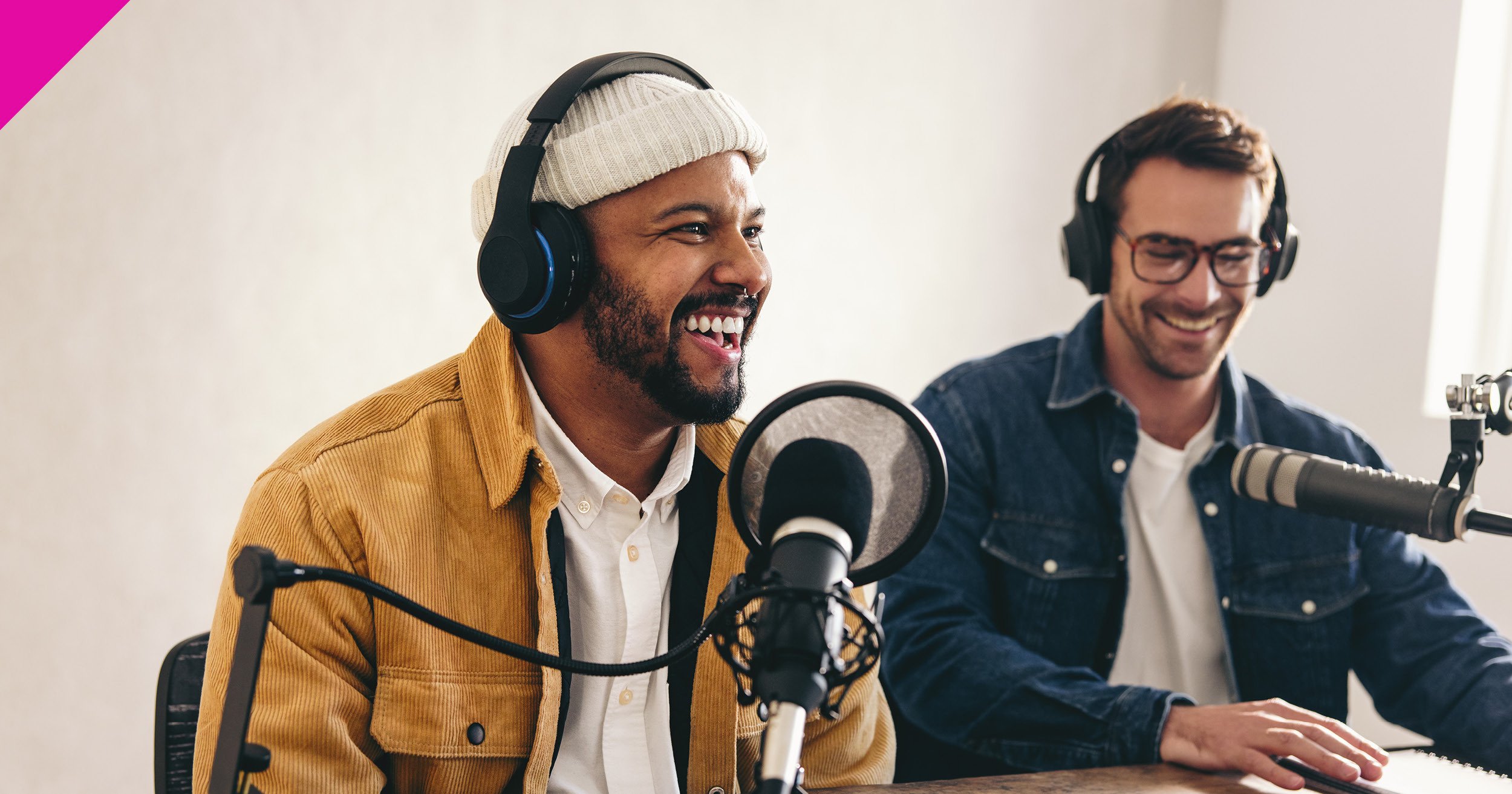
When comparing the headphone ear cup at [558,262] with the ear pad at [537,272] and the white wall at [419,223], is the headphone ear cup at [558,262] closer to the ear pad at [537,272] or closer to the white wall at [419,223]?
the ear pad at [537,272]

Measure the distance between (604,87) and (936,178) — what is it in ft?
6.08

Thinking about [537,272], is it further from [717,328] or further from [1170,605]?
[1170,605]

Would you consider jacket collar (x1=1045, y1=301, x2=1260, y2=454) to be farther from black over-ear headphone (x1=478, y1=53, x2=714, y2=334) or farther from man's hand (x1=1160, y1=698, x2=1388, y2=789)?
black over-ear headphone (x1=478, y1=53, x2=714, y2=334)

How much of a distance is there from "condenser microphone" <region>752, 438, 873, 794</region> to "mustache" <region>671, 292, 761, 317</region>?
0.62 metres

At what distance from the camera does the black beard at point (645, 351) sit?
4.41 ft

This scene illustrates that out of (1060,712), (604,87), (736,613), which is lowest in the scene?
(1060,712)

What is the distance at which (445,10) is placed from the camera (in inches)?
95.0

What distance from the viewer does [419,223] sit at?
7.92ft

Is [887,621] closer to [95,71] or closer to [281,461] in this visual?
[281,461]

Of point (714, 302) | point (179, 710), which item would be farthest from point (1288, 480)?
point (179, 710)

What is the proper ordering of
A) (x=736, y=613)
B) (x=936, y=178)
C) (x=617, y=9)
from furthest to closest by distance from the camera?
1. (x=936, y=178)
2. (x=617, y=9)
3. (x=736, y=613)

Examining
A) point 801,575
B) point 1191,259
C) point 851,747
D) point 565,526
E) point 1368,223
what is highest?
point 1368,223

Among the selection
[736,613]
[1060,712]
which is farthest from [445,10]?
[736,613]

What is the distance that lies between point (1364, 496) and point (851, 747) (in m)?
0.62
